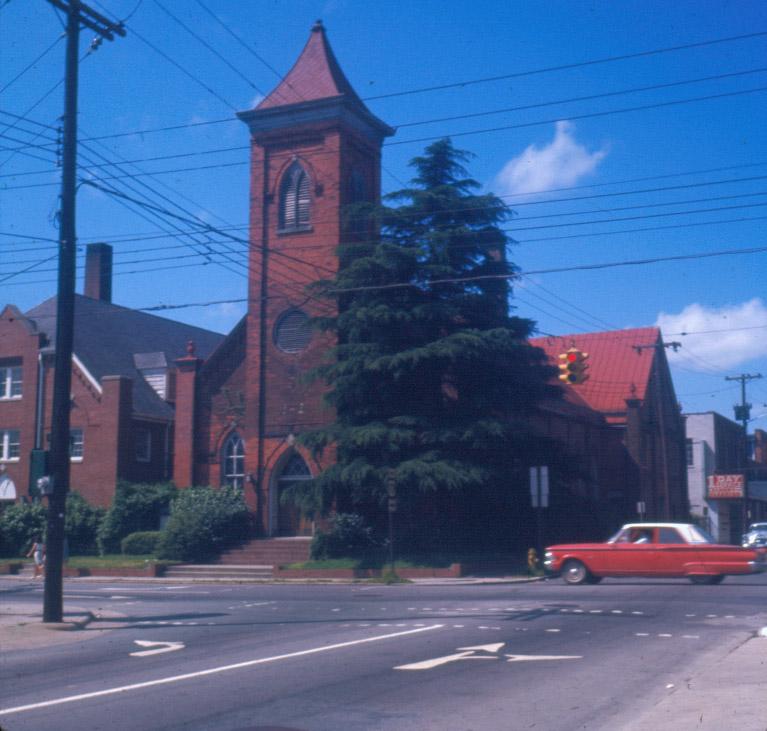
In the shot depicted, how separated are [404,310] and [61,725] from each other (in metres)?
26.0

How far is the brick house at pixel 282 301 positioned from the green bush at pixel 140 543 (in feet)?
10.3

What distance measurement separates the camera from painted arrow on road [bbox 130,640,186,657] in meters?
13.7

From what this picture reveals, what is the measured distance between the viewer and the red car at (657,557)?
80.8ft

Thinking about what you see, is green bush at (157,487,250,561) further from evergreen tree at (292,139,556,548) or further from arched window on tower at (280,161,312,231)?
arched window on tower at (280,161,312,231)

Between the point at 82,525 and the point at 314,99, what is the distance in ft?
65.5

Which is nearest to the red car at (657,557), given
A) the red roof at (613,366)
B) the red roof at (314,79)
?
the red roof at (314,79)

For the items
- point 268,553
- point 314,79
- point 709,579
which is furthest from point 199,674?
point 314,79

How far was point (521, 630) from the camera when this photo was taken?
15.2 m

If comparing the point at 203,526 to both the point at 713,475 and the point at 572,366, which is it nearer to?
the point at 572,366

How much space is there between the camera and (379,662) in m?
12.2

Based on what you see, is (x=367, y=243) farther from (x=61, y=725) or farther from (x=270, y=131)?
(x=61, y=725)

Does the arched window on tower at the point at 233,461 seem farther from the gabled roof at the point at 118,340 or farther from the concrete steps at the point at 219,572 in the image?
the gabled roof at the point at 118,340

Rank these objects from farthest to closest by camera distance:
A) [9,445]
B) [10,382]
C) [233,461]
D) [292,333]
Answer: [10,382] < [9,445] < [233,461] < [292,333]

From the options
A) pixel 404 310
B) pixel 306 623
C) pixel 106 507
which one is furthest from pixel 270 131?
pixel 306 623
